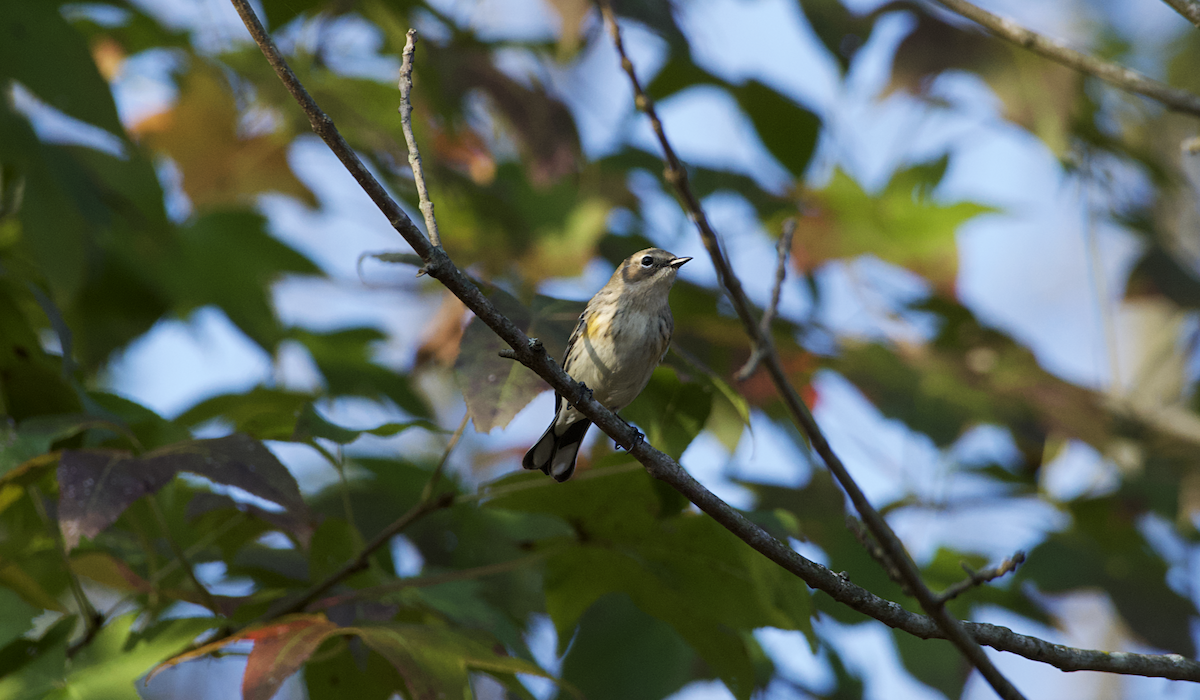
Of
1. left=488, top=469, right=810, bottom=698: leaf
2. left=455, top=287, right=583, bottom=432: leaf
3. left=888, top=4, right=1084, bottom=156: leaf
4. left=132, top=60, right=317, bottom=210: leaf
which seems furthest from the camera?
left=132, top=60, right=317, bottom=210: leaf

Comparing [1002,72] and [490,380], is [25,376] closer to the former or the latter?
[490,380]

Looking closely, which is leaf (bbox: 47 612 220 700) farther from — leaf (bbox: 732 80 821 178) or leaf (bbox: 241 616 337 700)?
leaf (bbox: 732 80 821 178)

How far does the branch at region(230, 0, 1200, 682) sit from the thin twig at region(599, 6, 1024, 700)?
33 centimetres

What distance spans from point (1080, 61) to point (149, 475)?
2.71 metres

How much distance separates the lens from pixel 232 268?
12.8 feet

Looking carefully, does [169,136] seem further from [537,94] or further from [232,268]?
[537,94]

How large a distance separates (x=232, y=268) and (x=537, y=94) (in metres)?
1.68

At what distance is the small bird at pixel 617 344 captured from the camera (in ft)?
11.0

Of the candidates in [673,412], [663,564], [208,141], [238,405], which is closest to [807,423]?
[673,412]

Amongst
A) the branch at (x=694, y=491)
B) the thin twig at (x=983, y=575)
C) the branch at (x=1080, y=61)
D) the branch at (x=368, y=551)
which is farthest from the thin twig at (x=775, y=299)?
the branch at (x=1080, y=61)

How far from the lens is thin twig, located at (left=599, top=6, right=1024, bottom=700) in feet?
4.59

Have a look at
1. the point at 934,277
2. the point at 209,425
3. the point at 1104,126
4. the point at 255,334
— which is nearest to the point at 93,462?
the point at 209,425

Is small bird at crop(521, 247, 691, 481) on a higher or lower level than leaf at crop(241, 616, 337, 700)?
higher

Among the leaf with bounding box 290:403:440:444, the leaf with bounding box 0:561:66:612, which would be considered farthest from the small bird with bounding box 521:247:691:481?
the leaf with bounding box 0:561:66:612
